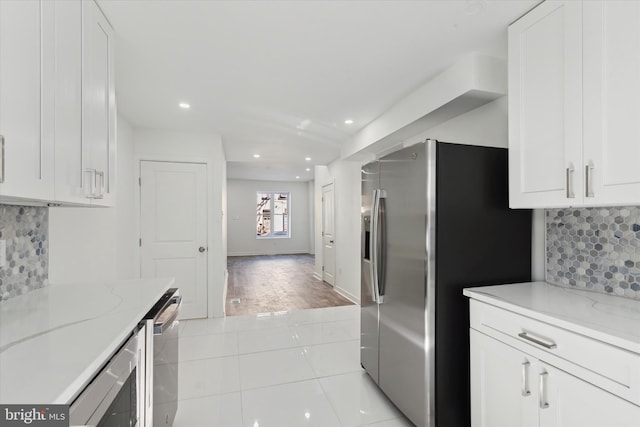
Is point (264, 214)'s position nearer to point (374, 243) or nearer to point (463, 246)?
point (374, 243)

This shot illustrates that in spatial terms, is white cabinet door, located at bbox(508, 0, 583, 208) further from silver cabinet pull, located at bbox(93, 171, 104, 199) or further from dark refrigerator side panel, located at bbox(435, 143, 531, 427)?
silver cabinet pull, located at bbox(93, 171, 104, 199)

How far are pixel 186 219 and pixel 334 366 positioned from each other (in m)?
2.70

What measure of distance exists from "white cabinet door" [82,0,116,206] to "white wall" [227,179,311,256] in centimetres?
857

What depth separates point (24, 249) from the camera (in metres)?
1.54

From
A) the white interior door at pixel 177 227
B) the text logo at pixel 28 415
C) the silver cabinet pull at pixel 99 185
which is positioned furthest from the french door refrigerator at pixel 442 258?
the white interior door at pixel 177 227

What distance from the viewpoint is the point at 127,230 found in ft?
→ 11.4

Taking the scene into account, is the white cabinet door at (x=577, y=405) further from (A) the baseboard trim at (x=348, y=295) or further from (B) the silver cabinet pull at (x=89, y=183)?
(A) the baseboard trim at (x=348, y=295)

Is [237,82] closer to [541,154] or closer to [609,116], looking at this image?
[541,154]

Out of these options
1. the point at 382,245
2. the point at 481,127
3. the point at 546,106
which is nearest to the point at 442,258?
the point at 382,245

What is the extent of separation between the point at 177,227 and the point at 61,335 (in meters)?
3.21

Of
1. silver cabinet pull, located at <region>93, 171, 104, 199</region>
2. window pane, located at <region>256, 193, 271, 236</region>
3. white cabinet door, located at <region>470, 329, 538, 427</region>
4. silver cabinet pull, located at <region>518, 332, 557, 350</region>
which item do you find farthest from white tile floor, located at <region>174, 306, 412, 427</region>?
window pane, located at <region>256, 193, 271, 236</region>

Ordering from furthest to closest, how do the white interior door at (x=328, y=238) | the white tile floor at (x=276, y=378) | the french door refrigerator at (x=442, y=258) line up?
the white interior door at (x=328, y=238) → the white tile floor at (x=276, y=378) → the french door refrigerator at (x=442, y=258)

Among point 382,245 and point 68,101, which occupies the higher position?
point 68,101

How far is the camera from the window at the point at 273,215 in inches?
419
